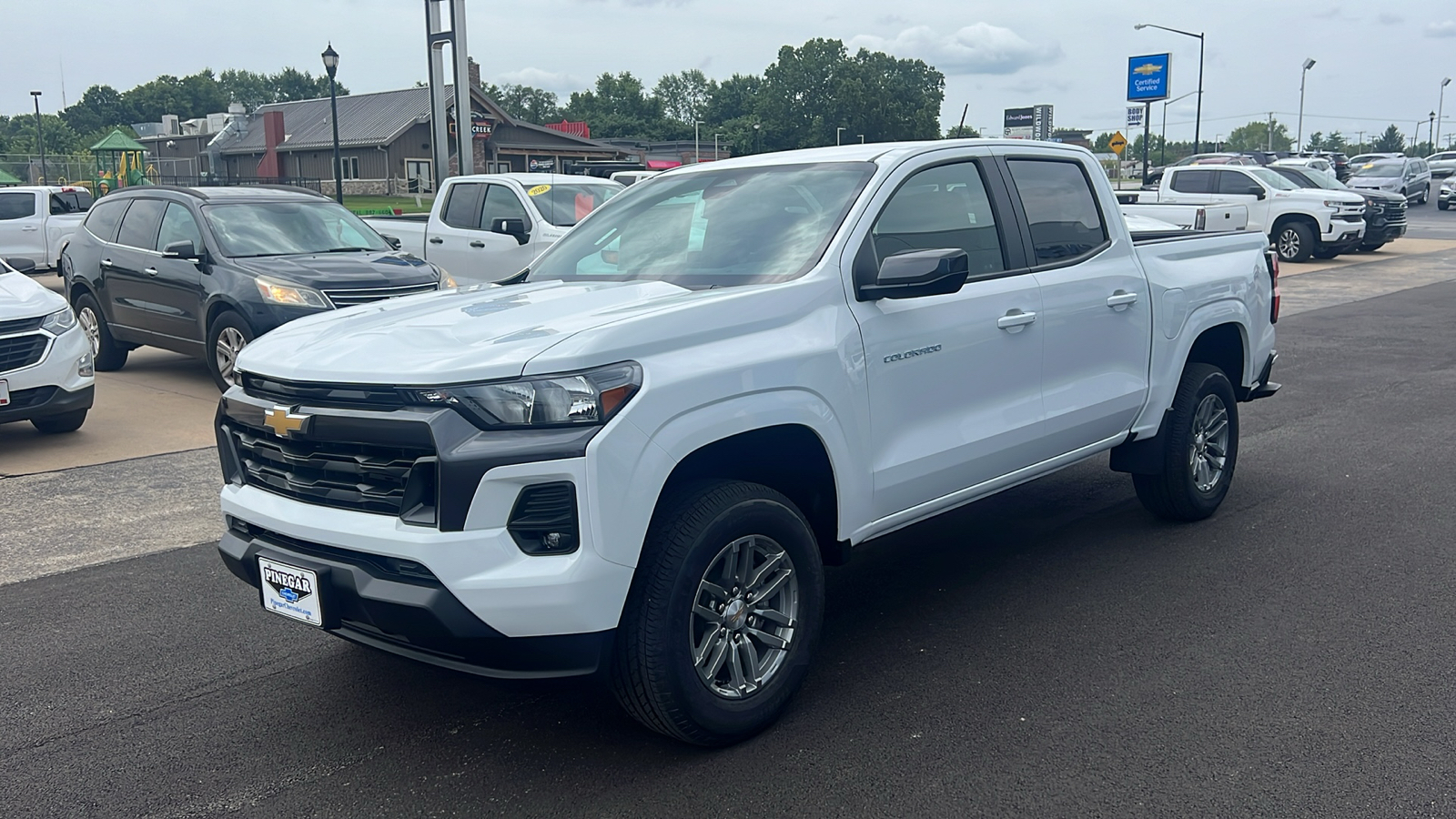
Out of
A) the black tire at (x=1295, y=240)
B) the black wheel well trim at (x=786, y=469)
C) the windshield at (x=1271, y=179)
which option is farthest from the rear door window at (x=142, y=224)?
the black tire at (x=1295, y=240)

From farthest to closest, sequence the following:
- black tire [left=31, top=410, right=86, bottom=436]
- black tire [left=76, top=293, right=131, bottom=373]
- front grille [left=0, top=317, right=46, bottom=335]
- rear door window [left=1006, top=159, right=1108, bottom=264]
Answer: black tire [left=76, top=293, right=131, bottom=373]
black tire [left=31, top=410, right=86, bottom=436]
front grille [left=0, top=317, right=46, bottom=335]
rear door window [left=1006, top=159, right=1108, bottom=264]

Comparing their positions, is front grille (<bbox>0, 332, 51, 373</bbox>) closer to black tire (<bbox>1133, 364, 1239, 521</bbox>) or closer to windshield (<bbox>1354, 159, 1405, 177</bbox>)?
black tire (<bbox>1133, 364, 1239, 521</bbox>)

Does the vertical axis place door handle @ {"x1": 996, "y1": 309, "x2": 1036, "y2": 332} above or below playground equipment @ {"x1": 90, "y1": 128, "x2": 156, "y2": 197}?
below

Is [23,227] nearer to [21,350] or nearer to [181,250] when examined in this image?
[181,250]

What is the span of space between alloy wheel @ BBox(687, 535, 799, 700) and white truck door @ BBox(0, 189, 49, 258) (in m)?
20.9

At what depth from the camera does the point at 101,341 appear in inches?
450

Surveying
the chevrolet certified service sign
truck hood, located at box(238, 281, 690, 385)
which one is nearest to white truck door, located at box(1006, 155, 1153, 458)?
truck hood, located at box(238, 281, 690, 385)

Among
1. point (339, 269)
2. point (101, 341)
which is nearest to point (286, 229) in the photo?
point (339, 269)

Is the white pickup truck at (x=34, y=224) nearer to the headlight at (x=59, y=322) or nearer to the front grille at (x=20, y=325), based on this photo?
the headlight at (x=59, y=322)

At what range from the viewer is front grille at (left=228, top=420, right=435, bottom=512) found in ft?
10.8

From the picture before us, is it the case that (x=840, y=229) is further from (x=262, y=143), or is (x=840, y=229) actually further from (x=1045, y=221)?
(x=262, y=143)

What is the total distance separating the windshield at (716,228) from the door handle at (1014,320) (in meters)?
0.79

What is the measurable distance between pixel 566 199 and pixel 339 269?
14.3 feet

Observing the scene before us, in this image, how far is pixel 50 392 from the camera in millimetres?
7973
